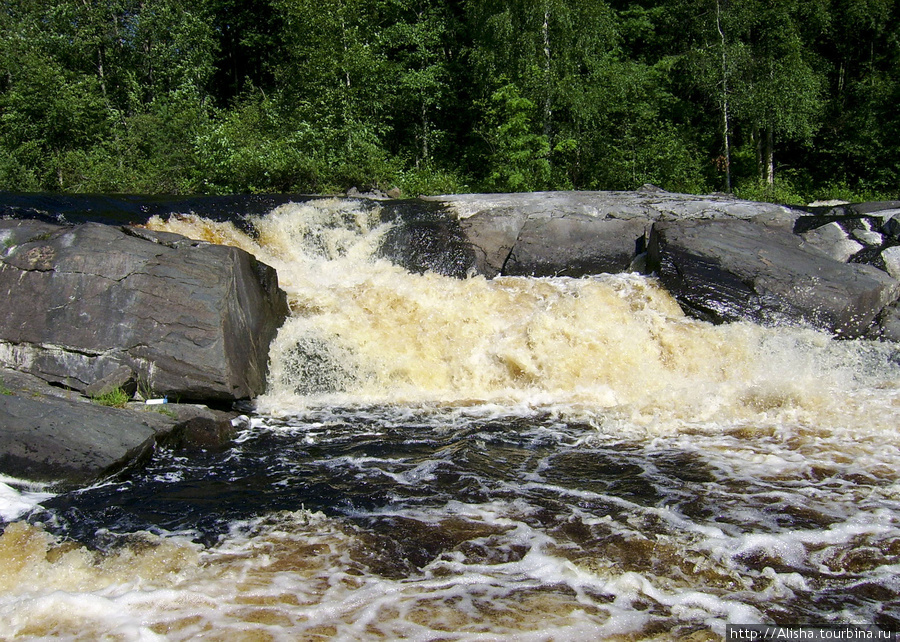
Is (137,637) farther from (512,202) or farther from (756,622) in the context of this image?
(512,202)

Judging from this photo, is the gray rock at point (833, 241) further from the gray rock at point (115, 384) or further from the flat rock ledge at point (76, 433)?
the gray rock at point (115, 384)

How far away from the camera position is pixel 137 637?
3.25 m

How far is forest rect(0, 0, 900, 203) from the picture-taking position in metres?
16.5

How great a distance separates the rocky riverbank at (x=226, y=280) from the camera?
607 centimetres

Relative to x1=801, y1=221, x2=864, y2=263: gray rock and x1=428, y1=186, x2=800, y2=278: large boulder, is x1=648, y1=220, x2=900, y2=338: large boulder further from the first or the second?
x1=428, y1=186, x2=800, y2=278: large boulder

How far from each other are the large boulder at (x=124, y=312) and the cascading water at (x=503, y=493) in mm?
722

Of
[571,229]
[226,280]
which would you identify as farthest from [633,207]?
[226,280]

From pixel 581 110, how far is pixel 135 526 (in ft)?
49.3

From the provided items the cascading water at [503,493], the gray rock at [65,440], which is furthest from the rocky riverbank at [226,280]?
the cascading water at [503,493]

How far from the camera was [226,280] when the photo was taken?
7.18 m

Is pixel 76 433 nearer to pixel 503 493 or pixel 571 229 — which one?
pixel 503 493

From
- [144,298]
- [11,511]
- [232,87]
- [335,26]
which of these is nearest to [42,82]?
[335,26]

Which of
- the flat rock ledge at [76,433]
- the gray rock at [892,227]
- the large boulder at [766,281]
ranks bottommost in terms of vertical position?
the flat rock ledge at [76,433]

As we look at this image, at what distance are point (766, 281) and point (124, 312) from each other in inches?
303
